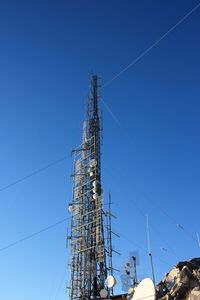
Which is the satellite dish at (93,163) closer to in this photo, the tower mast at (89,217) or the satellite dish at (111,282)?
the tower mast at (89,217)

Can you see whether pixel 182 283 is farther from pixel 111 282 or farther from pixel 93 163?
pixel 93 163

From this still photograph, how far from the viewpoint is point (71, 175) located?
42406 millimetres

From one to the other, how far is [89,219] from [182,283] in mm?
11125

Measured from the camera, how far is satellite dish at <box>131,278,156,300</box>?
2534 centimetres

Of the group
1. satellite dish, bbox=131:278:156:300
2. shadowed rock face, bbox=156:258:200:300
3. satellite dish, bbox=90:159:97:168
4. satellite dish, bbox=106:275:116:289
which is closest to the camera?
satellite dish, bbox=131:278:156:300

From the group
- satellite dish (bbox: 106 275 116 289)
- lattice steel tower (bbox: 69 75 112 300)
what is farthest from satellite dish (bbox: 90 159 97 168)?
satellite dish (bbox: 106 275 116 289)

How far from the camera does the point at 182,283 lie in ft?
102

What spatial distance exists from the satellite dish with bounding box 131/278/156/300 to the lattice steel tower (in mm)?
8130

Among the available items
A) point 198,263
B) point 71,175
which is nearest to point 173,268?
point 198,263

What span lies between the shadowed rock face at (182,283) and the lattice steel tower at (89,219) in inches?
200

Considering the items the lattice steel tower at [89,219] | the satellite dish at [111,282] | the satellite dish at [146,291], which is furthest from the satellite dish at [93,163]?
the satellite dish at [146,291]

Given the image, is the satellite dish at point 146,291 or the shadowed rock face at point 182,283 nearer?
the satellite dish at point 146,291

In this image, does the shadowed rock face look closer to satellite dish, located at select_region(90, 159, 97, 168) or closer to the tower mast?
the tower mast

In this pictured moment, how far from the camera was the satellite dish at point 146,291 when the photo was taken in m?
25.3
